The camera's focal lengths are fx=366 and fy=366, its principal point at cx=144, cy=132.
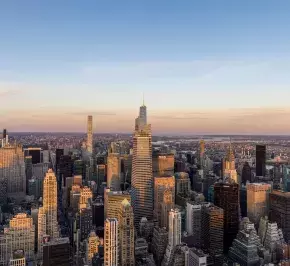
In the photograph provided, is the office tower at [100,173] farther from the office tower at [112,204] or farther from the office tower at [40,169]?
the office tower at [112,204]

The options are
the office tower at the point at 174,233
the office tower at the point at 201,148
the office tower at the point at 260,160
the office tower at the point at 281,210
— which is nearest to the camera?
the office tower at the point at 174,233

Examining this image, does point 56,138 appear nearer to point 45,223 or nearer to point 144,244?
point 45,223

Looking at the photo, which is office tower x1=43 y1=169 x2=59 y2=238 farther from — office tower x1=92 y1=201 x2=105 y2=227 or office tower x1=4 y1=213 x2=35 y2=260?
office tower x1=92 y1=201 x2=105 y2=227

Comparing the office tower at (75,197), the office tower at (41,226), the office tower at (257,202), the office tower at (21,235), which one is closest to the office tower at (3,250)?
the office tower at (21,235)

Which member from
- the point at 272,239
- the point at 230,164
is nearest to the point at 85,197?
the point at 272,239

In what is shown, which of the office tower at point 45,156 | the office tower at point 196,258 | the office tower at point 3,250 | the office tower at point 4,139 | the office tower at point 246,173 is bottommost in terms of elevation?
the office tower at point 3,250
